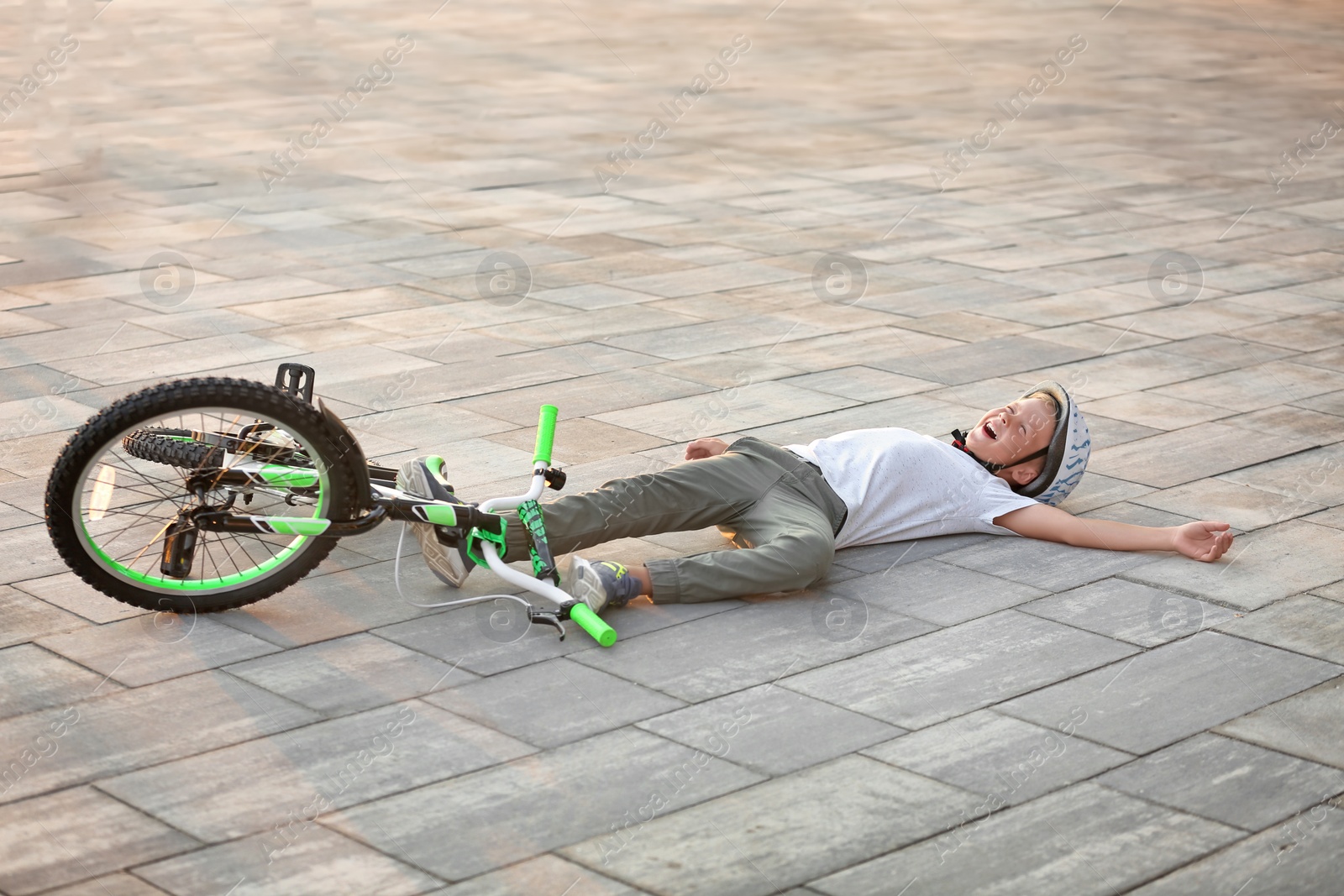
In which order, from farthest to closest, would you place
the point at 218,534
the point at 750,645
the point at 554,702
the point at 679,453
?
the point at 679,453 → the point at 218,534 → the point at 750,645 → the point at 554,702

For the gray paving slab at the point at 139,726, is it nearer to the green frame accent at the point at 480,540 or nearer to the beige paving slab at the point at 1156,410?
the green frame accent at the point at 480,540

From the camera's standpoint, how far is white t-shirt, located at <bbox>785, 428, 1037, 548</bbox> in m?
4.95

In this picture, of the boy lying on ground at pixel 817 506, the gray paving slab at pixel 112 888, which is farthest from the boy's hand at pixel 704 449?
the gray paving slab at pixel 112 888

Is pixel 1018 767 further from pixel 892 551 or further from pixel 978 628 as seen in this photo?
pixel 892 551

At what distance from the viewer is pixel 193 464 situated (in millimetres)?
4426

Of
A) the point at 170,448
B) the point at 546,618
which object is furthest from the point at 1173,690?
the point at 170,448

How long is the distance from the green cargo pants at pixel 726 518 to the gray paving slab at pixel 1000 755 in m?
0.84

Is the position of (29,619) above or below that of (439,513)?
below

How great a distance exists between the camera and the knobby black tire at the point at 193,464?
4.05 meters

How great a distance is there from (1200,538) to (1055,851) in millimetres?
1899

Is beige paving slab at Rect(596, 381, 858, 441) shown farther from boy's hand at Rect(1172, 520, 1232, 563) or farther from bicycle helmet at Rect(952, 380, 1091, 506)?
boy's hand at Rect(1172, 520, 1232, 563)

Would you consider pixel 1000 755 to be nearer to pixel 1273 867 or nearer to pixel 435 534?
pixel 1273 867

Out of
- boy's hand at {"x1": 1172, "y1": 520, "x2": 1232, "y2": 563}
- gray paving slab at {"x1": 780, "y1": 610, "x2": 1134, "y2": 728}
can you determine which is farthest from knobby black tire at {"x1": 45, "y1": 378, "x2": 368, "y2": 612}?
boy's hand at {"x1": 1172, "y1": 520, "x2": 1232, "y2": 563}

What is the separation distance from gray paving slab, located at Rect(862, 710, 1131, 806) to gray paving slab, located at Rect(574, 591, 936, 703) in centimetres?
48
